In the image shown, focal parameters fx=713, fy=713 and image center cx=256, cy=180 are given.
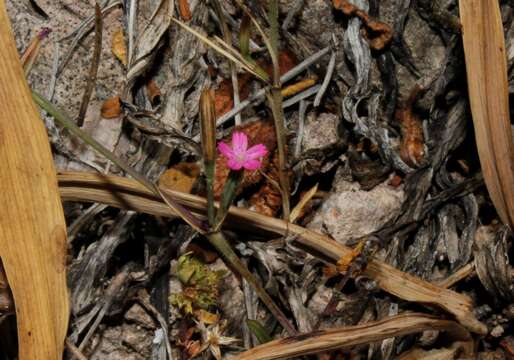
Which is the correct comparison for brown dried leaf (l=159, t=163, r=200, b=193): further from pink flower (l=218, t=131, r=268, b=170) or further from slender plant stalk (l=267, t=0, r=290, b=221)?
pink flower (l=218, t=131, r=268, b=170)

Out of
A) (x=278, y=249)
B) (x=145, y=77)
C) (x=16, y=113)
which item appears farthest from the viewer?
(x=145, y=77)

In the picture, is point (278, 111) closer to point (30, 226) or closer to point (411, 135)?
point (411, 135)

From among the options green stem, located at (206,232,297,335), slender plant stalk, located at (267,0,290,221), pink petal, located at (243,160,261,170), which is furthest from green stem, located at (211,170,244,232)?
slender plant stalk, located at (267,0,290,221)

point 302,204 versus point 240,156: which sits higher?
point 240,156

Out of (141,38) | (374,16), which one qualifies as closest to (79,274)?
(141,38)

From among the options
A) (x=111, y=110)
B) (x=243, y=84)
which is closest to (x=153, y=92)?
(x=111, y=110)

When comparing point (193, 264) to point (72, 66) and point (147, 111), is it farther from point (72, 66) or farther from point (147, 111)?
point (72, 66)
